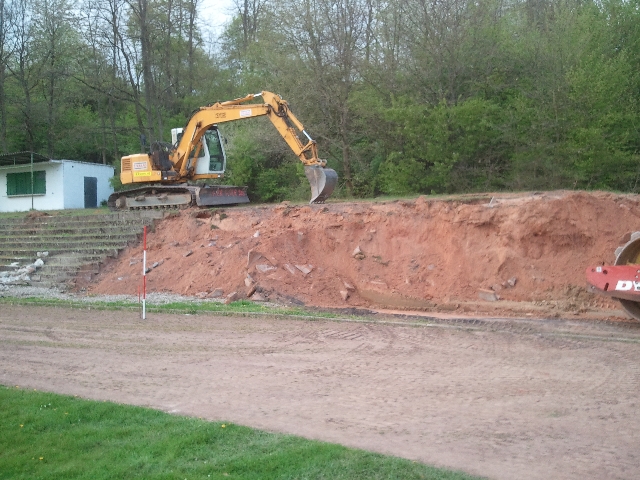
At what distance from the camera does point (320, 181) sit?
1881cm

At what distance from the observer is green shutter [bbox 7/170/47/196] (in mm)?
33312

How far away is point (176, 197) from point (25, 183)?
1617cm

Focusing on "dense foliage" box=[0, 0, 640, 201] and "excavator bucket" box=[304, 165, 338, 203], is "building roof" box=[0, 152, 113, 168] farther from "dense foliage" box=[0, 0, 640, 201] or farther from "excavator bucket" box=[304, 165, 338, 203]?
"excavator bucket" box=[304, 165, 338, 203]

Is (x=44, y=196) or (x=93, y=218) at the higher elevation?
(x=44, y=196)

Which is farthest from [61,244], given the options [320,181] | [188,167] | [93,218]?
[320,181]

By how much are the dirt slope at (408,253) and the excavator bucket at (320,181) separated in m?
1.10

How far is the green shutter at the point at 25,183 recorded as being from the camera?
33.3 meters

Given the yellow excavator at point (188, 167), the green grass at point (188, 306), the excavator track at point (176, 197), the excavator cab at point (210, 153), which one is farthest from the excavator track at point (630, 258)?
the excavator cab at point (210, 153)

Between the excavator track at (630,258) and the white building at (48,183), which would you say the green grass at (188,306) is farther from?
the white building at (48,183)

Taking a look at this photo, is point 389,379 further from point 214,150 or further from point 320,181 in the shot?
point 214,150

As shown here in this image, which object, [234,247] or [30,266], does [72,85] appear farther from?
[234,247]

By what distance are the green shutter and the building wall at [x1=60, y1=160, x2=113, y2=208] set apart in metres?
1.28

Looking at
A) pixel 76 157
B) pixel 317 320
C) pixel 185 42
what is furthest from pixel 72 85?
pixel 317 320

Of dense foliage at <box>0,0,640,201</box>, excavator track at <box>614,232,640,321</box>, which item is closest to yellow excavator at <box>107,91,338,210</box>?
dense foliage at <box>0,0,640,201</box>
